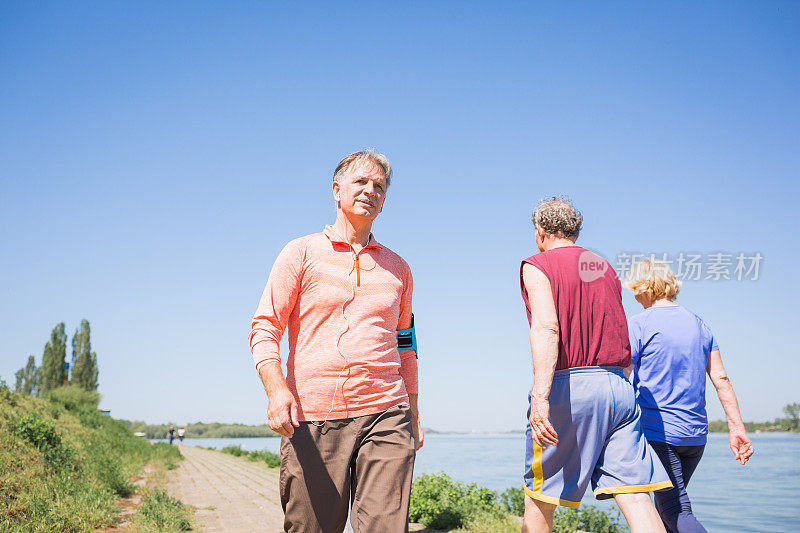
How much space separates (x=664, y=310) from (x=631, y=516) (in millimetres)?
1476

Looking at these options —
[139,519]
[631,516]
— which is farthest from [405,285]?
[139,519]

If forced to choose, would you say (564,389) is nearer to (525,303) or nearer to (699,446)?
(525,303)

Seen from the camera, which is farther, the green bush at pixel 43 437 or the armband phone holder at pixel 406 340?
the green bush at pixel 43 437

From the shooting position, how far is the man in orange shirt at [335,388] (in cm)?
222

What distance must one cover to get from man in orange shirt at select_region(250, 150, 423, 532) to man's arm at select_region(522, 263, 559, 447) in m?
0.54

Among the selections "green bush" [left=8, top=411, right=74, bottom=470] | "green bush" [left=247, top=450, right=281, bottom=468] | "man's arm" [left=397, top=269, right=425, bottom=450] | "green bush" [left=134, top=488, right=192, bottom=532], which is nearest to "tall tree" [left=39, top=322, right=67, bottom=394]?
"green bush" [left=247, top=450, right=281, bottom=468]

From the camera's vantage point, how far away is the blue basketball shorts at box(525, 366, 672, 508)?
245cm

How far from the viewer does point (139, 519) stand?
5.71 m

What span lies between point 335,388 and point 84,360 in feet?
186

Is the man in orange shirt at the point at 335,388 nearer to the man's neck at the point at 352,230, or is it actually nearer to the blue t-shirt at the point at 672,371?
the man's neck at the point at 352,230

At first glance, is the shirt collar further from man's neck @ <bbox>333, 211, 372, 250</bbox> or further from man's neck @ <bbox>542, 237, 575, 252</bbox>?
man's neck @ <bbox>542, 237, 575, 252</bbox>

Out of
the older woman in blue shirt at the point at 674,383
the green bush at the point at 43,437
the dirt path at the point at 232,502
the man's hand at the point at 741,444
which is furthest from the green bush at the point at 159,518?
the man's hand at the point at 741,444

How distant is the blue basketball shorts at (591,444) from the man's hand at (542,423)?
61mm

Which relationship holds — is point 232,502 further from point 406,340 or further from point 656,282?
point 656,282
